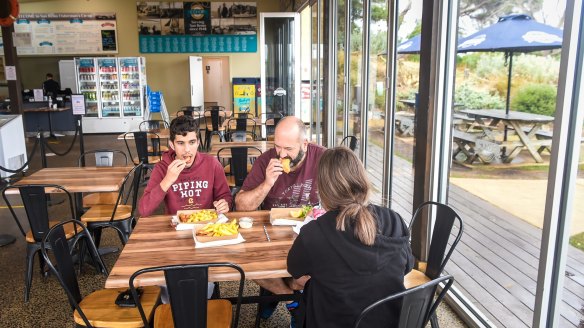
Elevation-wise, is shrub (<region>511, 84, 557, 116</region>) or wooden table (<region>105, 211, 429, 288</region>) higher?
shrub (<region>511, 84, 557, 116</region>)

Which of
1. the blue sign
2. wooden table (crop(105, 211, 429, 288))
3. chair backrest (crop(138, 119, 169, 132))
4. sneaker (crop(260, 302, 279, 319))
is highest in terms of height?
the blue sign

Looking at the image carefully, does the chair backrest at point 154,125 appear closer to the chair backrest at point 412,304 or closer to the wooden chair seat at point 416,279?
the wooden chair seat at point 416,279

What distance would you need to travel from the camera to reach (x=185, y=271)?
5.59ft

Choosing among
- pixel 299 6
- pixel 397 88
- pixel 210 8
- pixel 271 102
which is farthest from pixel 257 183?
pixel 210 8

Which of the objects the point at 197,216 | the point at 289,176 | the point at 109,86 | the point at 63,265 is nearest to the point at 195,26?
Result: the point at 109,86

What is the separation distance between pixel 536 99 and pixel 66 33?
41.2ft

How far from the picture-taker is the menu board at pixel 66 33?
Result: 40.7 feet

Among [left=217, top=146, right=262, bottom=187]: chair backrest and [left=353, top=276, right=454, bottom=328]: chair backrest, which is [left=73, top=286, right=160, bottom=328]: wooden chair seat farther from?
[left=217, top=146, right=262, bottom=187]: chair backrest

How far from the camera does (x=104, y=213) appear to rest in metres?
3.74

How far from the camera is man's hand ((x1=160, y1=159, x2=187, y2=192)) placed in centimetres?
261

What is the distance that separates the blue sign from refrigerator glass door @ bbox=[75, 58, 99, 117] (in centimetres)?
155

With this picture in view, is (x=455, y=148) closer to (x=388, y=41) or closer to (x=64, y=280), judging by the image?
(x=388, y=41)

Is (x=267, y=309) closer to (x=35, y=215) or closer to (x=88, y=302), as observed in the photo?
(x=88, y=302)

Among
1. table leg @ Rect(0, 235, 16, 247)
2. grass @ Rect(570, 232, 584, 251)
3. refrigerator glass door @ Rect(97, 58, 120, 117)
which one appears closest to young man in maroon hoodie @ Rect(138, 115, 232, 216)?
grass @ Rect(570, 232, 584, 251)
